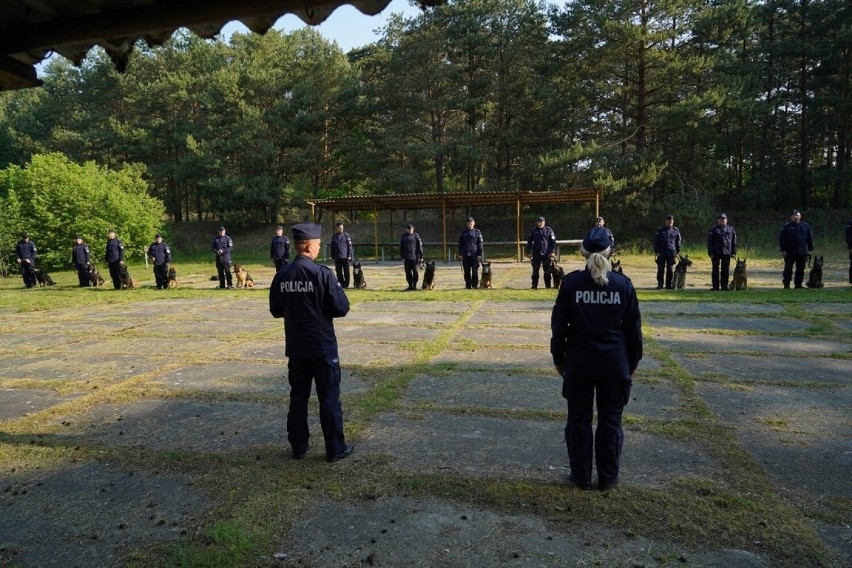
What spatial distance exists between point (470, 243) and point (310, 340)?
10.5 metres

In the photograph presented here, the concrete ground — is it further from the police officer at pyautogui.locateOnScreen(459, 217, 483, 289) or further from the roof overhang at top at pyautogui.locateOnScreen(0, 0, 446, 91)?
the police officer at pyautogui.locateOnScreen(459, 217, 483, 289)

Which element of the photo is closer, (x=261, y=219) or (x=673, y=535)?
(x=673, y=535)

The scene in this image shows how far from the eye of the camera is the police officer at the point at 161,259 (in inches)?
637

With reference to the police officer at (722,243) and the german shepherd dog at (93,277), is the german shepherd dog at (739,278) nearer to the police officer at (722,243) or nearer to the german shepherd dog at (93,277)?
the police officer at (722,243)

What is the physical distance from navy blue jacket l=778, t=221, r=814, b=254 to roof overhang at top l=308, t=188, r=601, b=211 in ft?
31.5

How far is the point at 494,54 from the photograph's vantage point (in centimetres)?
3108

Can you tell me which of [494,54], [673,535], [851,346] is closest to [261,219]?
[494,54]

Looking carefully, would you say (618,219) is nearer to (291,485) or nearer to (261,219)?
(261,219)

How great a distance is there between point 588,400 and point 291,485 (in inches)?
79.8

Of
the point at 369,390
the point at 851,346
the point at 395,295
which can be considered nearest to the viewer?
the point at 369,390

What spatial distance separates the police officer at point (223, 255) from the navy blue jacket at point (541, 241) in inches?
327

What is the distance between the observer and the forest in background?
26.8m

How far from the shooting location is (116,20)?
3092mm

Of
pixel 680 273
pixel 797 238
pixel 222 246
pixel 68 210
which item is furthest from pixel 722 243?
pixel 68 210
